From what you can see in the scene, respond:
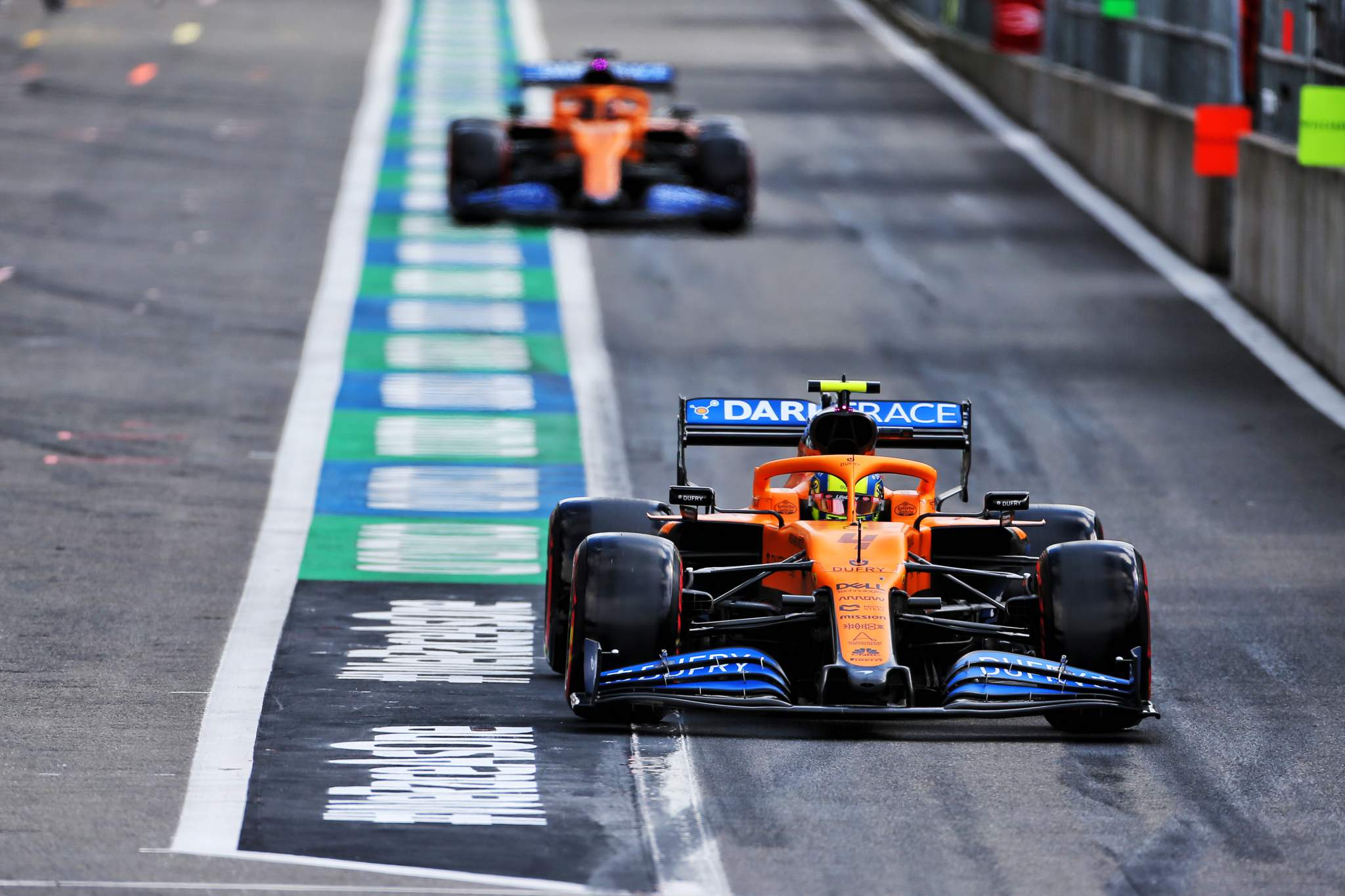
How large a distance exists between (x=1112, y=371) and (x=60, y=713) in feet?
41.8

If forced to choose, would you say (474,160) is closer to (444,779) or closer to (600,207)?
(600,207)

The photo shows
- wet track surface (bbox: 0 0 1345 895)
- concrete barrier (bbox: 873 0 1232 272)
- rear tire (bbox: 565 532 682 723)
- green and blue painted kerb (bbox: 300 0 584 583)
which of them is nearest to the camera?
wet track surface (bbox: 0 0 1345 895)

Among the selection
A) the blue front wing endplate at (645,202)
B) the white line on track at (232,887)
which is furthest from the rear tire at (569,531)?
the blue front wing endplate at (645,202)

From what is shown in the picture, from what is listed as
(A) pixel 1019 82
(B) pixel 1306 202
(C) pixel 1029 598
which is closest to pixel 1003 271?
(B) pixel 1306 202

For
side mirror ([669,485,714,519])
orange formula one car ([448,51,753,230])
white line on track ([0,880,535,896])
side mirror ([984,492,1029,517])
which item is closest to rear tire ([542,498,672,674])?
side mirror ([669,485,714,519])

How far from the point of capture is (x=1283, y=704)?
12945 mm

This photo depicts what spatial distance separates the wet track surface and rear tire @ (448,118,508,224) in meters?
1.37

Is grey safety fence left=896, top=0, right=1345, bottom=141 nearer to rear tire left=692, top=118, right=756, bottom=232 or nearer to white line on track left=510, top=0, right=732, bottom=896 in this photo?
rear tire left=692, top=118, right=756, bottom=232

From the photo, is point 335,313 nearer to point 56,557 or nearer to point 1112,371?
point 1112,371

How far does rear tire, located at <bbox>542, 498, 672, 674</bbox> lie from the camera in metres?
13.3

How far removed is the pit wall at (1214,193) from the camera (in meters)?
23.2

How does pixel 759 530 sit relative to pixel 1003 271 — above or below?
above

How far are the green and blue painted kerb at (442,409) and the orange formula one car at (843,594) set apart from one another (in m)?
3.13

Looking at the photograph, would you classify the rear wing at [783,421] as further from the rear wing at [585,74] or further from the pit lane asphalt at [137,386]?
the rear wing at [585,74]
